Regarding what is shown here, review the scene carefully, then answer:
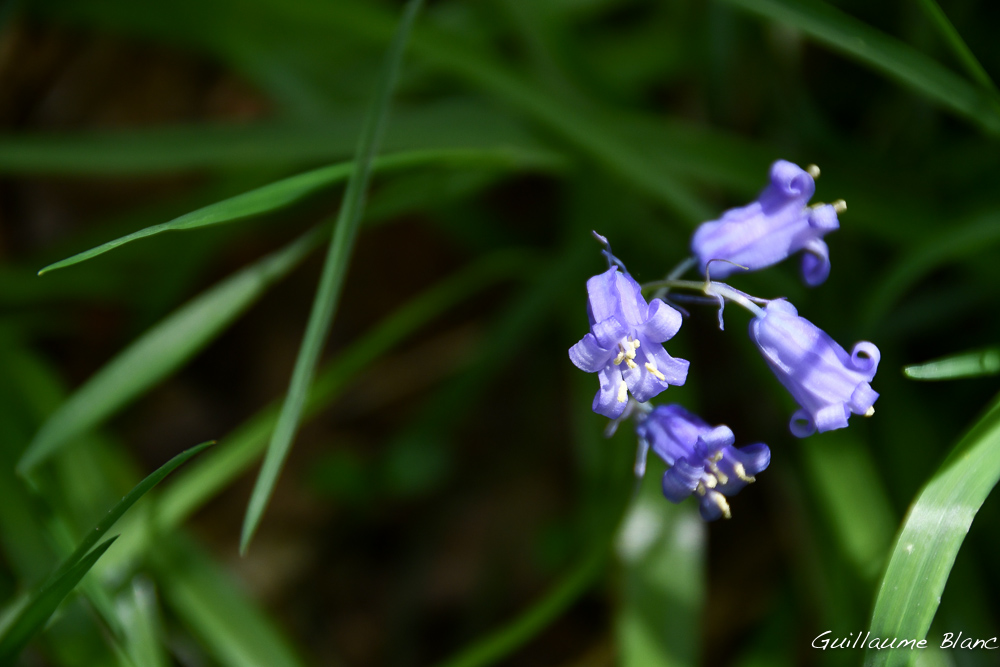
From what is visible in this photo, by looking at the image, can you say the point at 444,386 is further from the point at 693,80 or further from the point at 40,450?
the point at 693,80

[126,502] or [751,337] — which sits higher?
[126,502]

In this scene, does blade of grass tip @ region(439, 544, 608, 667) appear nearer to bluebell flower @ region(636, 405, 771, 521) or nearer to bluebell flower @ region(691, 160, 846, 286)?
bluebell flower @ region(636, 405, 771, 521)

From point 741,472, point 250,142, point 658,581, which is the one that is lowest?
point 658,581

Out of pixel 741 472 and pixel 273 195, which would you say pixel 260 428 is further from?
pixel 741 472

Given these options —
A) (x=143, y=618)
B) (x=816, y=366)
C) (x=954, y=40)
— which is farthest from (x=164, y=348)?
(x=954, y=40)

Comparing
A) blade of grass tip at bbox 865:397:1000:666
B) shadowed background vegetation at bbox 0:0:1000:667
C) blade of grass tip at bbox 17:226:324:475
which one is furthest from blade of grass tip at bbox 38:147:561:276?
blade of grass tip at bbox 865:397:1000:666

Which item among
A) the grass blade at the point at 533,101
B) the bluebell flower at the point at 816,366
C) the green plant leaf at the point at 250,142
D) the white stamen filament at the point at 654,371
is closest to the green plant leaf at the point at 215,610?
the green plant leaf at the point at 250,142

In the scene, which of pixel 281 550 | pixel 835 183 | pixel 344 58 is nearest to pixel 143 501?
pixel 281 550
